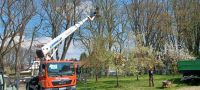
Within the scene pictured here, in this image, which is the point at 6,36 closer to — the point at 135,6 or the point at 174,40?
the point at 135,6

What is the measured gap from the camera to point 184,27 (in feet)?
229

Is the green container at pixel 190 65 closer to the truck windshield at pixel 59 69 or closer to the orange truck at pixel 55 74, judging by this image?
the orange truck at pixel 55 74

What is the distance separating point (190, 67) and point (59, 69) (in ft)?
40.5

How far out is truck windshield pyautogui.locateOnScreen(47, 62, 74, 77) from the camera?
30.3 meters

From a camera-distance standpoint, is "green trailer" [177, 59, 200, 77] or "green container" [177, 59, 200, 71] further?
"green trailer" [177, 59, 200, 77]

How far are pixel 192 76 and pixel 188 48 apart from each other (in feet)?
119

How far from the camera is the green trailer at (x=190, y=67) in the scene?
117 feet

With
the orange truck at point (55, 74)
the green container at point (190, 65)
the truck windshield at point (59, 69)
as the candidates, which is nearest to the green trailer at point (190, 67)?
the green container at point (190, 65)

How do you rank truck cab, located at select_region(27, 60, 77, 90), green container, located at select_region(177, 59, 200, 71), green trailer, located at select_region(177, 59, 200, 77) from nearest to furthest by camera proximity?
truck cab, located at select_region(27, 60, 77, 90) < green container, located at select_region(177, 59, 200, 71) < green trailer, located at select_region(177, 59, 200, 77)

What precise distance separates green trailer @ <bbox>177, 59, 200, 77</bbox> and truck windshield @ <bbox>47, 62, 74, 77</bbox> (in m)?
11.2

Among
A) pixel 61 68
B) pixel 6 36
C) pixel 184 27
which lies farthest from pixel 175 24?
pixel 61 68

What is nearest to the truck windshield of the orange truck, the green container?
the orange truck

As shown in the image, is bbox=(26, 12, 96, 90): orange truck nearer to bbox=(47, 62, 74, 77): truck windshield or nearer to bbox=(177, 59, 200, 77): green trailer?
bbox=(47, 62, 74, 77): truck windshield

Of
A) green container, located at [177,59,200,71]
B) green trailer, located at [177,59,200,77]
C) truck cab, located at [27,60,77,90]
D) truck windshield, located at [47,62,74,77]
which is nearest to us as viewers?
truck cab, located at [27,60,77,90]
